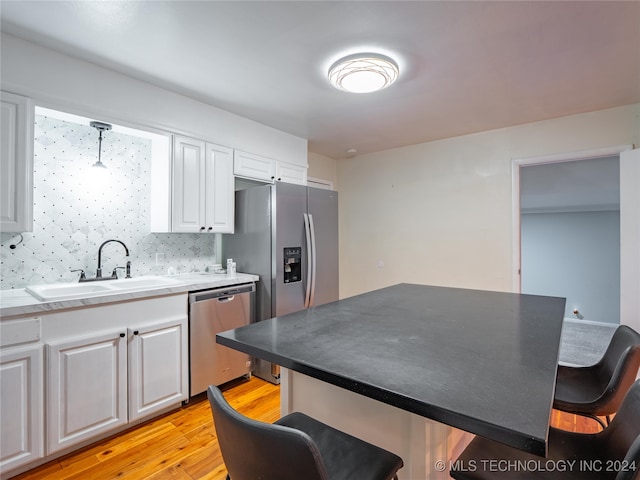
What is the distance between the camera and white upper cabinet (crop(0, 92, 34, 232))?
1.80 m

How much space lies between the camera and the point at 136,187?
2676 mm

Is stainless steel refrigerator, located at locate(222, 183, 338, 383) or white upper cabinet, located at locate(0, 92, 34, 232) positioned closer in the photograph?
white upper cabinet, located at locate(0, 92, 34, 232)

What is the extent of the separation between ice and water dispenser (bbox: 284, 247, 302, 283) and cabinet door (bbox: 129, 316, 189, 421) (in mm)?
990

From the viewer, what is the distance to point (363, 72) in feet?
6.89

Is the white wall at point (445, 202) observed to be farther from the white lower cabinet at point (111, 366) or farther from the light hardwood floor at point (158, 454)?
the white lower cabinet at point (111, 366)

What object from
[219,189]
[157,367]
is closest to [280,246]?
[219,189]

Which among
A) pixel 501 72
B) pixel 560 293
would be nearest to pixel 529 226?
pixel 560 293

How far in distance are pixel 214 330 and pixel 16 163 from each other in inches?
64.9

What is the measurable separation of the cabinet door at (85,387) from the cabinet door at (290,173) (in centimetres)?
216

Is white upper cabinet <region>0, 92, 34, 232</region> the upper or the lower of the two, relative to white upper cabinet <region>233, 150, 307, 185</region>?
lower

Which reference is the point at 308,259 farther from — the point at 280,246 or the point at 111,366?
the point at 111,366

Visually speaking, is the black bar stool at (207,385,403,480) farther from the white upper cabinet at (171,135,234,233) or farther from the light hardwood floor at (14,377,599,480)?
the white upper cabinet at (171,135,234,233)

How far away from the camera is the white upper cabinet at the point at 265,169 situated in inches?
121

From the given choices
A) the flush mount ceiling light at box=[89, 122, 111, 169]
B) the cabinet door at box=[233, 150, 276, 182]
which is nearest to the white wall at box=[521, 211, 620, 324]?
the cabinet door at box=[233, 150, 276, 182]
